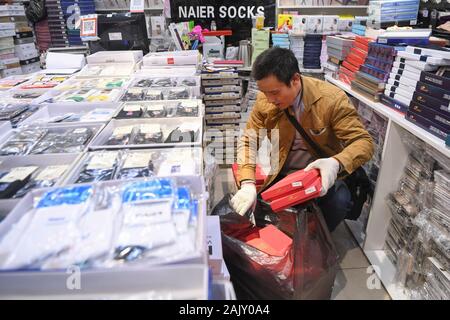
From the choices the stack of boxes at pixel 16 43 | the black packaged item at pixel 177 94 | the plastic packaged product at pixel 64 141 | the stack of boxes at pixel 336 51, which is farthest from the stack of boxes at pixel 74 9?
the plastic packaged product at pixel 64 141

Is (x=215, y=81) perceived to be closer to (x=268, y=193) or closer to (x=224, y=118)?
(x=224, y=118)

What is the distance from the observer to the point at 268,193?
5.02 feet

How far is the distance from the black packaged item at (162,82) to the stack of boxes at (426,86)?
1.47m

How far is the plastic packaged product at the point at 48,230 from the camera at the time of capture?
0.76 m

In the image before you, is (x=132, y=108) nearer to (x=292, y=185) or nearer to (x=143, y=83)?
(x=143, y=83)

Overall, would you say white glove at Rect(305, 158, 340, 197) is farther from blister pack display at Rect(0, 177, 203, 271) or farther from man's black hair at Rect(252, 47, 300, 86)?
blister pack display at Rect(0, 177, 203, 271)

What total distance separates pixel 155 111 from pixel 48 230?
3.65ft

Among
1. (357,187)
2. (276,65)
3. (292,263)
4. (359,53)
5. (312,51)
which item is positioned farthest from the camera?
(312,51)

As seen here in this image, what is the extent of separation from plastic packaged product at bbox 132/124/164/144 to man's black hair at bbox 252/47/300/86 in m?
0.55

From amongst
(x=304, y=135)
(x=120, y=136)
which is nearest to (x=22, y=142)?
(x=120, y=136)

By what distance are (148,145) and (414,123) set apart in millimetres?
1277

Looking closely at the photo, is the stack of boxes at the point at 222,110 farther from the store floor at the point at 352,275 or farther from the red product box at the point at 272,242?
the red product box at the point at 272,242

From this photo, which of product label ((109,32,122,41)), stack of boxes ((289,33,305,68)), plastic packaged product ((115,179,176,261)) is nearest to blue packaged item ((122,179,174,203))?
plastic packaged product ((115,179,176,261))

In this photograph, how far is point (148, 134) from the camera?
1564 millimetres
